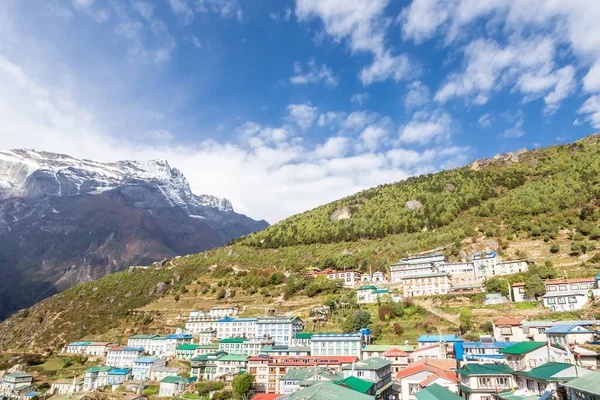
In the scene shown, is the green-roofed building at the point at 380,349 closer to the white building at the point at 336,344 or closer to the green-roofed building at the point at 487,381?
the white building at the point at 336,344

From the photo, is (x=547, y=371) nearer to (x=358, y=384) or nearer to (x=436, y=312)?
(x=358, y=384)

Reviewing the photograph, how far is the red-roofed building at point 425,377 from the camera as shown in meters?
38.7

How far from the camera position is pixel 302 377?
46.1 metres

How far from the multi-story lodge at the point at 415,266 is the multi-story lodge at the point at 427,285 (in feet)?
12.0

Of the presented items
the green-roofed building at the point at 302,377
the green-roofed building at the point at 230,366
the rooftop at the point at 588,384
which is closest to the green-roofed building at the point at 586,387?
the rooftop at the point at 588,384

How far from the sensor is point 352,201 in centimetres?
14250

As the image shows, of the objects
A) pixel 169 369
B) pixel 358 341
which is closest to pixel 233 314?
pixel 169 369

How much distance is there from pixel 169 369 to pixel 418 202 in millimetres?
84406

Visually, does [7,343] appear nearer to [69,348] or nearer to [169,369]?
[69,348]

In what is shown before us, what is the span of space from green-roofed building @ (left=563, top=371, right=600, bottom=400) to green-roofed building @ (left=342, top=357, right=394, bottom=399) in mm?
19698

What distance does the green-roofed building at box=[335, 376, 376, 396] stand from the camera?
37438 millimetres

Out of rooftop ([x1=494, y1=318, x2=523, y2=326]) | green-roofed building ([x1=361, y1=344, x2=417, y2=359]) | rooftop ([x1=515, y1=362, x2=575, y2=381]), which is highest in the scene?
rooftop ([x1=494, y1=318, x2=523, y2=326])

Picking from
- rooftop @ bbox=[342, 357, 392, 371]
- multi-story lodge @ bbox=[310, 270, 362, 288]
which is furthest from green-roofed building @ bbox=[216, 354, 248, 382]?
multi-story lodge @ bbox=[310, 270, 362, 288]

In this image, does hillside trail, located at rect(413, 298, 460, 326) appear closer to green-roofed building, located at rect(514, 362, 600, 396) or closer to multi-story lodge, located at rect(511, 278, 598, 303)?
multi-story lodge, located at rect(511, 278, 598, 303)
